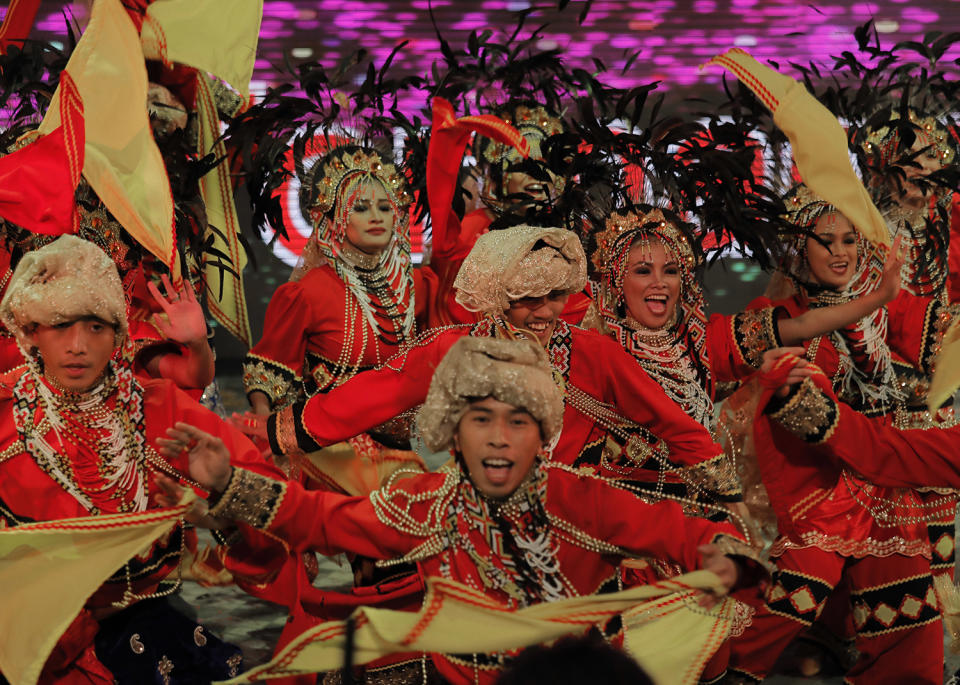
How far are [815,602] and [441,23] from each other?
5806mm

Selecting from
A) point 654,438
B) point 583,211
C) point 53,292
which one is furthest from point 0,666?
point 583,211

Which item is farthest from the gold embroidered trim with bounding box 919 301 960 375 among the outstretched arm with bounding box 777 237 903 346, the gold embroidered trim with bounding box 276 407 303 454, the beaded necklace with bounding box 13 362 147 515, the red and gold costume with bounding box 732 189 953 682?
the beaded necklace with bounding box 13 362 147 515

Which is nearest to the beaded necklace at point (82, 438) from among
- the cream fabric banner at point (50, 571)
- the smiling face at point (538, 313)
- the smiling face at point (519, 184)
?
the cream fabric banner at point (50, 571)

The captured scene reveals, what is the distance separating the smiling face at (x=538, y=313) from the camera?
3.69m

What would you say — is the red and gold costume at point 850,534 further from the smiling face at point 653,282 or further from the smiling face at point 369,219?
the smiling face at point 369,219

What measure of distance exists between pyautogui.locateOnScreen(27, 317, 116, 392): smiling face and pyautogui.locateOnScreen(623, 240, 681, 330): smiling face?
5.22ft

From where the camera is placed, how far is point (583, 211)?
421 cm

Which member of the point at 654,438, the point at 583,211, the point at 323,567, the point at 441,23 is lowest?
the point at 323,567

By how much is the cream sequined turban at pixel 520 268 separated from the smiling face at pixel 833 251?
0.94m

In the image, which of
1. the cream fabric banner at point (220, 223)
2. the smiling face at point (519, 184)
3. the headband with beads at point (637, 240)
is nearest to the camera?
the headband with beads at point (637, 240)

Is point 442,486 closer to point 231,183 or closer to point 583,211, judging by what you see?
point 583,211

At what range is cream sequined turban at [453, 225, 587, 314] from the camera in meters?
3.64

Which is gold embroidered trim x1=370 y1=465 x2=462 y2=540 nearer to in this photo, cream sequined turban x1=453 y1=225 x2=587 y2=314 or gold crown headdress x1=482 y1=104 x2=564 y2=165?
cream sequined turban x1=453 y1=225 x2=587 y2=314

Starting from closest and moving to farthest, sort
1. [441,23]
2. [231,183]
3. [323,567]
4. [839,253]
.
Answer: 1. [839,253]
2. [231,183]
3. [323,567]
4. [441,23]
